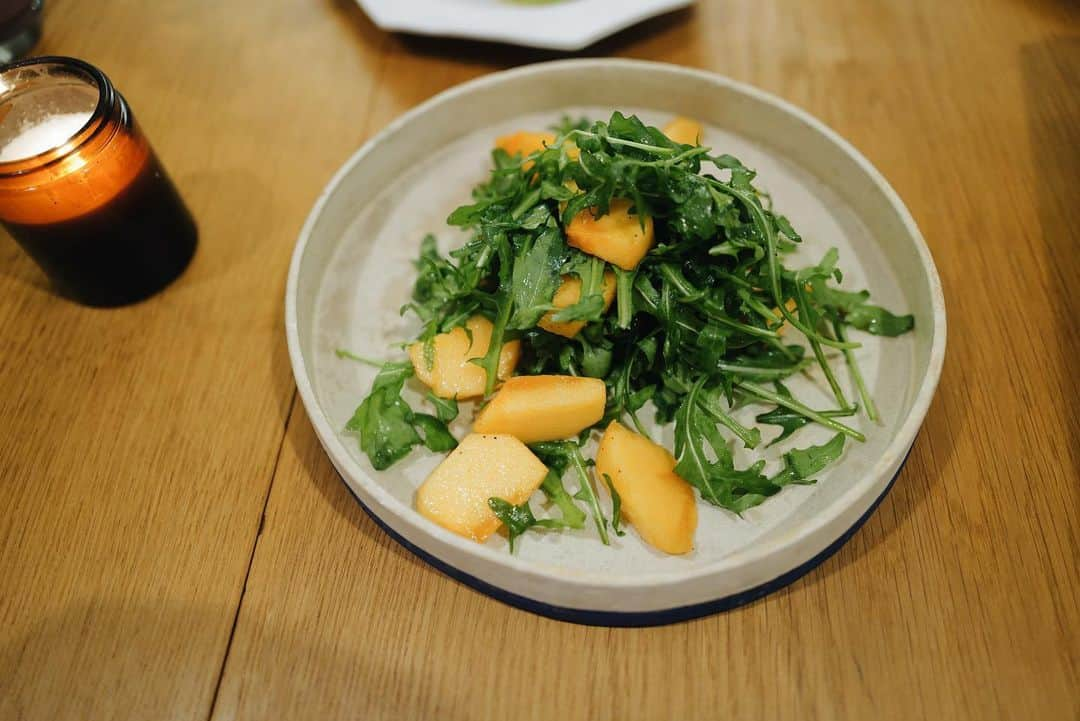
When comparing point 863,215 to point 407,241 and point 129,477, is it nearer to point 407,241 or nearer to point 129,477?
point 407,241

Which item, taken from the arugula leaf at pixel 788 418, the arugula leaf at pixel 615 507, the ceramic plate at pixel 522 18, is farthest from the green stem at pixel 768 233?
the ceramic plate at pixel 522 18

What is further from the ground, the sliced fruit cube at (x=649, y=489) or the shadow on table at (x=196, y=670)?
the sliced fruit cube at (x=649, y=489)

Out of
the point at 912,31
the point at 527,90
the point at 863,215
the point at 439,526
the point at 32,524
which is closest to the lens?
the point at 439,526

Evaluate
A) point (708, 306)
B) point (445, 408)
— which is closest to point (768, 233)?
point (708, 306)

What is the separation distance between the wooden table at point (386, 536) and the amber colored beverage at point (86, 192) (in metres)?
0.09

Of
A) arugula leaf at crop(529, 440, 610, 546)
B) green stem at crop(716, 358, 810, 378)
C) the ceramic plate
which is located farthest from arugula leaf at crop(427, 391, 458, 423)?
the ceramic plate

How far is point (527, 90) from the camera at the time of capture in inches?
51.3

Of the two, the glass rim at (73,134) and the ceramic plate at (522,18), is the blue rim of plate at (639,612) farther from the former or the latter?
the ceramic plate at (522,18)

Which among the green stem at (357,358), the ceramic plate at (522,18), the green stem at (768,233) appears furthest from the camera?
the ceramic plate at (522,18)

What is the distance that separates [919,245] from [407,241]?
749 millimetres

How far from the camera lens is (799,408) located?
3.20ft

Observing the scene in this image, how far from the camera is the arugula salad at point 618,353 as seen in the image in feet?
3.00

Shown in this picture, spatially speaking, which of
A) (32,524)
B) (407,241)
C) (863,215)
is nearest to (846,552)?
(863,215)

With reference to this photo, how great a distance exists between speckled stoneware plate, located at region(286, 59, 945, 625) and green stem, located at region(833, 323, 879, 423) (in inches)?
0.5
